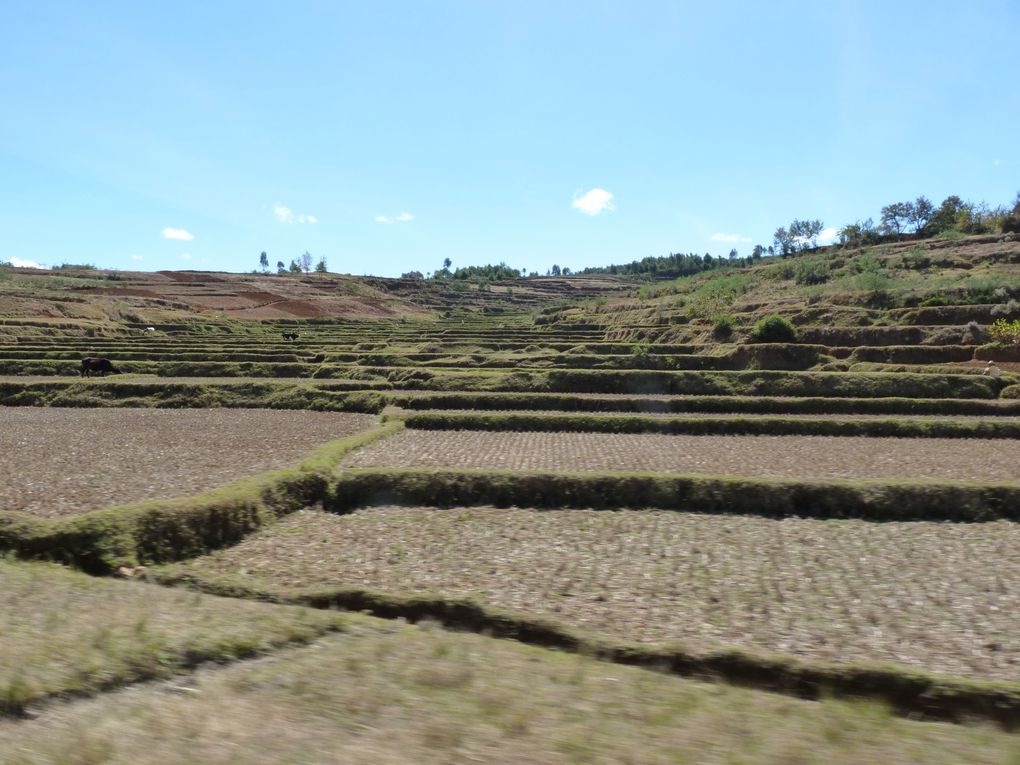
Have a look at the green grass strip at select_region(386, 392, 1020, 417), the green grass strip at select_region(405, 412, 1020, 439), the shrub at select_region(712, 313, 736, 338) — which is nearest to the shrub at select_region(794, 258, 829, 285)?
the shrub at select_region(712, 313, 736, 338)

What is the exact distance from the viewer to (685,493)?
14.5 meters

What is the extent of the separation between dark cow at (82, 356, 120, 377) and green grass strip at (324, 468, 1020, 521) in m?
29.0

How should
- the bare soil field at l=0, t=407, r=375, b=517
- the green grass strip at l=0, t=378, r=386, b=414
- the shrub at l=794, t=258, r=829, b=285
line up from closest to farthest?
1. the bare soil field at l=0, t=407, r=375, b=517
2. the green grass strip at l=0, t=378, r=386, b=414
3. the shrub at l=794, t=258, r=829, b=285

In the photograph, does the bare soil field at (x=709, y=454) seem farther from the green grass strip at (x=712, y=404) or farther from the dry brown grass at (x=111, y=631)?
the dry brown grass at (x=111, y=631)

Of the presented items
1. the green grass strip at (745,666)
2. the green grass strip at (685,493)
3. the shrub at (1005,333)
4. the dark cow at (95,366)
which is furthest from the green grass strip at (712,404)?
the green grass strip at (745,666)

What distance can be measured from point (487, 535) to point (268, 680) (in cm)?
711

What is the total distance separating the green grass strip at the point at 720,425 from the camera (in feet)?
75.7

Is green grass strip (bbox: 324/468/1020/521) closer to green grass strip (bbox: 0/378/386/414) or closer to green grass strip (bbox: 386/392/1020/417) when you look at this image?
green grass strip (bbox: 386/392/1020/417)

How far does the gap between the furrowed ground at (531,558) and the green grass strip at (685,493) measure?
0.05m

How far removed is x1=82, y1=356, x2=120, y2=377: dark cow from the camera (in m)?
36.4

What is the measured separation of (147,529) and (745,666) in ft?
31.5

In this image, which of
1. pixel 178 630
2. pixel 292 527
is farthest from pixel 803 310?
pixel 178 630

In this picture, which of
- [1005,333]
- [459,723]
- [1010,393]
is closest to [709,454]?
[459,723]

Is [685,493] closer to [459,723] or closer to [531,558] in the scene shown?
[531,558]
